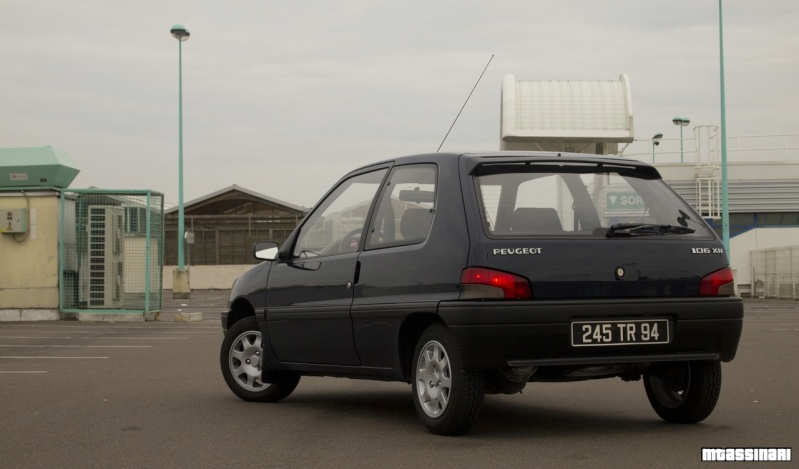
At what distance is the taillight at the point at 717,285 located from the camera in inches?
263

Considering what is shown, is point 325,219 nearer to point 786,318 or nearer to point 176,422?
point 176,422

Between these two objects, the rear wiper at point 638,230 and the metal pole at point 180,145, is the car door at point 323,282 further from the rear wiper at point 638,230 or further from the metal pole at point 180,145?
the metal pole at point 180,145

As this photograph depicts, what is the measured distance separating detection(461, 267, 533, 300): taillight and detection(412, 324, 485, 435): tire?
0.31m

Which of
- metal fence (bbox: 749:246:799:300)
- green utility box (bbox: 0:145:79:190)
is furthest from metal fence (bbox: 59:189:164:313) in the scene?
metal fence (bbox: 749:246:799:300)

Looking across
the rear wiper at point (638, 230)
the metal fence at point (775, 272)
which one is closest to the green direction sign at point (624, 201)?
the rear wiper at point (638, 230)

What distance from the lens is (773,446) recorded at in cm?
608

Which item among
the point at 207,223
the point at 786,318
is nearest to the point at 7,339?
the point at 786,318

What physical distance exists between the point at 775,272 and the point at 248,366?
111ft

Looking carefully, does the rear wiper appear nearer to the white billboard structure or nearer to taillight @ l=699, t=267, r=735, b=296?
taillight @ l=699, t=267, r=735, b=296

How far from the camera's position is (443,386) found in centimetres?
648

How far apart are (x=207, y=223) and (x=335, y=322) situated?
4329cm

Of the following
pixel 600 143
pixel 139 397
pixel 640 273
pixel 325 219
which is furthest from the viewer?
pixel 600 143

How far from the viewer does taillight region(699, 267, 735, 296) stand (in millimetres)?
6676

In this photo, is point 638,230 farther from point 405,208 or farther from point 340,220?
point 340,220
